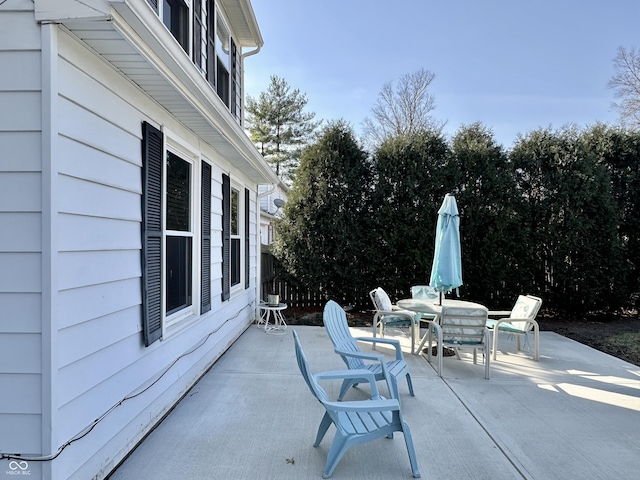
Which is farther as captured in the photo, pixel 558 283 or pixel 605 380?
pixel 558 283

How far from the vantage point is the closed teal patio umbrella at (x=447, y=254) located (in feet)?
17.3

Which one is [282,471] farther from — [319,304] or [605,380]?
[319,304]

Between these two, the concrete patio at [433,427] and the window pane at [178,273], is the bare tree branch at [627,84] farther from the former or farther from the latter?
the window pane at [178,273]

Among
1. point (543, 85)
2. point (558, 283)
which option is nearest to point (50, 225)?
point (558, 283)

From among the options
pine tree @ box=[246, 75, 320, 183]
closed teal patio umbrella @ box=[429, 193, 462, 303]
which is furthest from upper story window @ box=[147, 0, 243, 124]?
pine tree @ box=[246, 75, 320, 183]

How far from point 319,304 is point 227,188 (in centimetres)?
406

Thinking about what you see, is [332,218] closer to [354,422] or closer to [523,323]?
[523,323]

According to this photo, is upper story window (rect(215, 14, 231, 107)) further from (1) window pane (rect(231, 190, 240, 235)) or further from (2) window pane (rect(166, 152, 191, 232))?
(2) window pane (rect(166, 152, 191, 232))

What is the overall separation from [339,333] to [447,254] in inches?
90.9

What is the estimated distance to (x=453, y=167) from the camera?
775 centimetres

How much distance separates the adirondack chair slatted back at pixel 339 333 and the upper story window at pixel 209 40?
2893 millimetres

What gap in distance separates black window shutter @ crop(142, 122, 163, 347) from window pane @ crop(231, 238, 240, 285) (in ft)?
9.14

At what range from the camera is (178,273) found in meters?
3.72

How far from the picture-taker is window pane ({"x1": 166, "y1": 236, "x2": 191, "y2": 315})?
3.51 m
